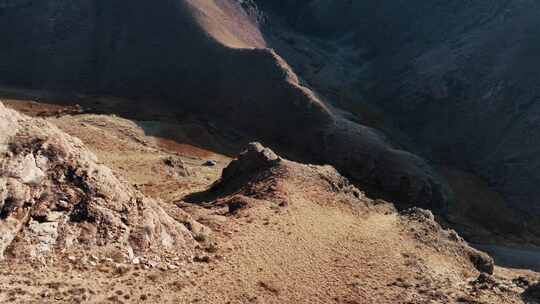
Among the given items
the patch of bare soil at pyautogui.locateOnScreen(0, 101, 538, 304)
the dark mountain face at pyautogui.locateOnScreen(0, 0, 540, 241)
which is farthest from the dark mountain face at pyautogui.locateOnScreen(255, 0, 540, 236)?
the patch of bare soil at pyautogui.locateOnScreen(0, 101, 538, 304)

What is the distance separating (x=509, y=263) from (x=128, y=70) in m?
81.4

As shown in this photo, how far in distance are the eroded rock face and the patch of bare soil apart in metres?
0.76

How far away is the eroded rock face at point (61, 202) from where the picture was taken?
23688 millimetres

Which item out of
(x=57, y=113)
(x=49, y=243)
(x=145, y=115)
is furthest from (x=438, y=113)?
(x=49, y=243)

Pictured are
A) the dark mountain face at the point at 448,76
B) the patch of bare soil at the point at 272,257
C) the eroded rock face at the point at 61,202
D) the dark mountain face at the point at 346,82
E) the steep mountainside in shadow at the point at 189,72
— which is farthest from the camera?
the dark mountain face at the point at 448,76

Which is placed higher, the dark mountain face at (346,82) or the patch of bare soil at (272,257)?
the dark mountain face at (346,82)

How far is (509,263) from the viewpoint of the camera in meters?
61.9

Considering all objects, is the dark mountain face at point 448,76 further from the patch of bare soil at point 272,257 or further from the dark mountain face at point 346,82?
the patch of bare soil at point 272,257

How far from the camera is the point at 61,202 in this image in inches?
1014

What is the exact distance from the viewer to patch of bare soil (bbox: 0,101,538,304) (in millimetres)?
24453

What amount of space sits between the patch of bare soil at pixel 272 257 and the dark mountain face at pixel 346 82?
3360 cm

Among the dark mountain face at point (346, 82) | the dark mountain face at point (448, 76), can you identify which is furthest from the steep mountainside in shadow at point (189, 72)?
the dark mountain face at point (448, 76)

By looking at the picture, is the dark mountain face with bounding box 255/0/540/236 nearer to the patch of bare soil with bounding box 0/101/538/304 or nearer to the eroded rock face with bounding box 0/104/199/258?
the patch of bare soil with bounding box 0/101/538/304

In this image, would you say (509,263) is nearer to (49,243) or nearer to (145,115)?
(49,243)
